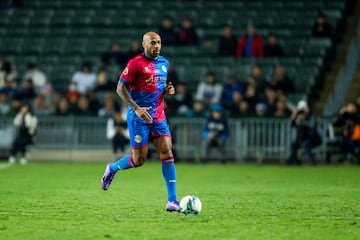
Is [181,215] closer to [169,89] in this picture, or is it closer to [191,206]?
[191,206]

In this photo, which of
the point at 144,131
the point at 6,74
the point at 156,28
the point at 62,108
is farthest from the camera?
the point at 156,28

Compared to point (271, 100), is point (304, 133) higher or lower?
lower

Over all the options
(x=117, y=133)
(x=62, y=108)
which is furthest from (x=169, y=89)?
(x=62, y=108)

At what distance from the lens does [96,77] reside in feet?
95.4

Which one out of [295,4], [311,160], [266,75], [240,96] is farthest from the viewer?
[295,4]

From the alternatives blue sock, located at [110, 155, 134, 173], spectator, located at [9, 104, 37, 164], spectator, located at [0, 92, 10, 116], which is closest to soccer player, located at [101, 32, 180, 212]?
blue sock, located at [110, 155, 134, 173]

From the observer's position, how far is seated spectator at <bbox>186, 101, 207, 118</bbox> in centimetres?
2628

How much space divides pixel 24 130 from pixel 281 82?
7.42 m

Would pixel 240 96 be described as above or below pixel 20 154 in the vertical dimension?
above

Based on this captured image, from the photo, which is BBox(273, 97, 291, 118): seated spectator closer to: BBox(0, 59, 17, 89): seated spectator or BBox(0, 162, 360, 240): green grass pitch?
BBox(0, 162, 360, 240): green grass pitch

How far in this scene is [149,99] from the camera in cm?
1223

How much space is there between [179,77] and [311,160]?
5.97 m

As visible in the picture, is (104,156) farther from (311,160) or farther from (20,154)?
(311,160)

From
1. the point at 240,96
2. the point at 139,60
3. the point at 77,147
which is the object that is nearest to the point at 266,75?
the point at 240,96
